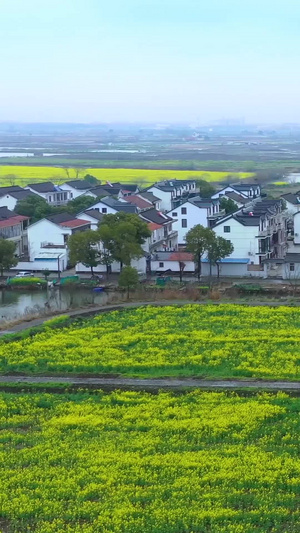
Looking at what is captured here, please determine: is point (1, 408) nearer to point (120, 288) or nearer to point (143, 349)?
point (143, 349)

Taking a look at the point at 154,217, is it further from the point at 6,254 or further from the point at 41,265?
the point at 6,254

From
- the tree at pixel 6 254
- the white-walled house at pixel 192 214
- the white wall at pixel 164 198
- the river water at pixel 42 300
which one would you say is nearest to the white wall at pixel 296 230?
the white-walled house at pixel 192 214

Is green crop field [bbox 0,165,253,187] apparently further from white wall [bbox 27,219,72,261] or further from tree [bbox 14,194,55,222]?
white wall [bbox 27,219,72,261]

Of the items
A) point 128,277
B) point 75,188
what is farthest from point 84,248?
point 75,188

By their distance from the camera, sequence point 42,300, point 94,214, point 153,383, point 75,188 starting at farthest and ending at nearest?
point 75,188 → point 94,214 → point 42,300 → point 153,383

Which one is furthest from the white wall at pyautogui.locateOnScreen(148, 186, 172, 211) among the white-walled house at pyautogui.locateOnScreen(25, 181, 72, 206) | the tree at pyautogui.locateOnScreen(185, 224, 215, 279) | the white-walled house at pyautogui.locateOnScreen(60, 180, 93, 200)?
the tree at pyautogui.locateOnScreen(185, 224, 215, 279)

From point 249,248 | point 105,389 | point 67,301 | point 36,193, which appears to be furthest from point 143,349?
point 36,193

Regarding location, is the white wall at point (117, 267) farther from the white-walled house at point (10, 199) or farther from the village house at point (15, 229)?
the white-walled house at point (10, 199)
